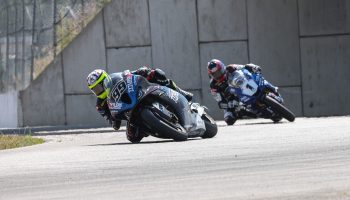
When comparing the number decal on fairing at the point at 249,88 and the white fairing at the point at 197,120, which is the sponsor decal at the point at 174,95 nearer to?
the white fairing at the point at 197,120

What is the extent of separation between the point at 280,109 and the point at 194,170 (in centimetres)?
1243

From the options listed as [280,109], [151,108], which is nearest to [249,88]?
[280,109]

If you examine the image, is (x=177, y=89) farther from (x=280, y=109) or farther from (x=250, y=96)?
(x=250, y=96)

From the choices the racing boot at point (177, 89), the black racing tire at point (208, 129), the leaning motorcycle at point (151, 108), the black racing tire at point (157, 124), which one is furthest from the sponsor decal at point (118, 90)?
the black racing tire at point (208, 129)

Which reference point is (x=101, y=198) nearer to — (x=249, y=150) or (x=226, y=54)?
(x=249, y=150)

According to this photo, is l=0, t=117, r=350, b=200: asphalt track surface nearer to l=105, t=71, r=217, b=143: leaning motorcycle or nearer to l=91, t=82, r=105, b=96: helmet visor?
l=105, t=71, r=217, b=143: leaning motorcycle

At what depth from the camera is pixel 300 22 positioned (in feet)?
108

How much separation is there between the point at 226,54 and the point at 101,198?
75.7 feet

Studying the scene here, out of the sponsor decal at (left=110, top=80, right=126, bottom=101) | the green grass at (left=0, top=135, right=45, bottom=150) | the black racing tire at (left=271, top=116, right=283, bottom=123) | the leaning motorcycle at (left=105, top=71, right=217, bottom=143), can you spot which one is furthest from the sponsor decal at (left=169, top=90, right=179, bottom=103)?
the black racing tire at (left=271, top=116, right=283, bottom=123)

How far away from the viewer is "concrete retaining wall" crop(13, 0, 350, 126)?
32.8 m

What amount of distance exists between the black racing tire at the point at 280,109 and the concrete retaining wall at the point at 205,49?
7.44 metres

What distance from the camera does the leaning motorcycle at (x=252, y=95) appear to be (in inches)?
Result: 994

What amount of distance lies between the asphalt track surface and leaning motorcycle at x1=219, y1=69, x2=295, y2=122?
7362mm

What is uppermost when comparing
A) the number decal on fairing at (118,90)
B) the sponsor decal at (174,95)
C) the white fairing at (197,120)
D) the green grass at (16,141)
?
the number decal on fairing at (118,90)
